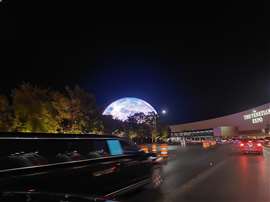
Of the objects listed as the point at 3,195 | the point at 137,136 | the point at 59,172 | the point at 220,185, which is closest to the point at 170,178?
the point at 220,185

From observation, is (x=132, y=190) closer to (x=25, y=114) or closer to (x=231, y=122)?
(x=25, y=114)

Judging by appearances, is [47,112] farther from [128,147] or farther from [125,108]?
[125,108]

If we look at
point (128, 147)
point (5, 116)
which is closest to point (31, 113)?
point (5, 116)

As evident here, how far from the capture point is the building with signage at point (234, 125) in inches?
5120

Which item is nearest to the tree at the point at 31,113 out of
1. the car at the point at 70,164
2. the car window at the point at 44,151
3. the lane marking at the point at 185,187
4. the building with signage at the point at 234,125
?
the lane marking at the point at 185,187

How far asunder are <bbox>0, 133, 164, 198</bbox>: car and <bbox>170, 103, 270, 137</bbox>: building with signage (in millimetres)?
104038

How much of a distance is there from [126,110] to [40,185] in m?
110

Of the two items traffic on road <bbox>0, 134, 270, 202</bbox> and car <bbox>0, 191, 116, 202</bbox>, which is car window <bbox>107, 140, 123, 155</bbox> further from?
car <bbox>0, 191, 116, 202</bbox>

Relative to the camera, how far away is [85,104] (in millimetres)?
54344

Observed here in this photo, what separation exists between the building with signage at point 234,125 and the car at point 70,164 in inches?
4096

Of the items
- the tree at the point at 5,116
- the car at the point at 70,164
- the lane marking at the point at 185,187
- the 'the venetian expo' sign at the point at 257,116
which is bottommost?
the lane marking at the point at 185,187

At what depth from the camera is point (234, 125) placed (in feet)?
511

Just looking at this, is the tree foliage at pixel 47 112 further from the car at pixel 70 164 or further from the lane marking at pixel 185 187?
the car at pixel 70 164

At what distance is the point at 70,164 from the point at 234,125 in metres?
151
